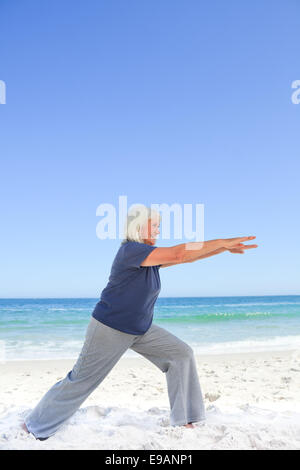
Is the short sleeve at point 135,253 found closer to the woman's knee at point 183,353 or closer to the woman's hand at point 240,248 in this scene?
the woman's hand at point 240,248

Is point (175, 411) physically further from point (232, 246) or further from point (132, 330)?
point (232, 246)

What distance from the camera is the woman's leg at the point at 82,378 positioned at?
2.59m

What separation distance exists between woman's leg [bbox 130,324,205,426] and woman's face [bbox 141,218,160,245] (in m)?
0.58

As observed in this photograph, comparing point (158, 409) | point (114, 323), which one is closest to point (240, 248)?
point (114, 323)

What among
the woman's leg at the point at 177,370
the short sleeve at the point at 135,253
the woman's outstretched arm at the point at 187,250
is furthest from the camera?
the woman's leg at the point at 177,370

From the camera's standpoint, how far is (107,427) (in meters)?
2.81

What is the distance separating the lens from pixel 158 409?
3318mm

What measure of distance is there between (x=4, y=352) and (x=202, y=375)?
449 cm

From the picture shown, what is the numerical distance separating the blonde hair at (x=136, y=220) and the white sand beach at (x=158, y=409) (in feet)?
3.90

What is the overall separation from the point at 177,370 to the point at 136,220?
102cm

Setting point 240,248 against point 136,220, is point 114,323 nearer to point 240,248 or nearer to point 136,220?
point 136,220

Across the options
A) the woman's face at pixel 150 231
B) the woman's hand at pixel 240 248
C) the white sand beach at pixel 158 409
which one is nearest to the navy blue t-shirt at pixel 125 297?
the woman's face at pixel 150 231
